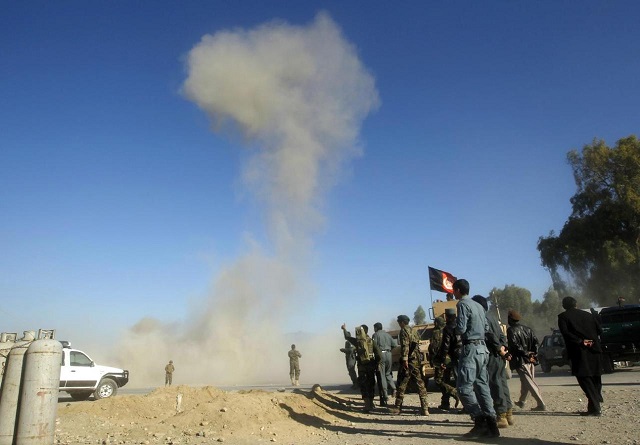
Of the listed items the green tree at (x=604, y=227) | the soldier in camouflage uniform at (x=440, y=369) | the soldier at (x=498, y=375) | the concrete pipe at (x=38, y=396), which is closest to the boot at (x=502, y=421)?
the soldier at (x=498, y=375)

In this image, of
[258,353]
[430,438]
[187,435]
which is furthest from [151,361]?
[430,438]

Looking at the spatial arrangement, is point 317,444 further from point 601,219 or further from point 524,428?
point 601,219

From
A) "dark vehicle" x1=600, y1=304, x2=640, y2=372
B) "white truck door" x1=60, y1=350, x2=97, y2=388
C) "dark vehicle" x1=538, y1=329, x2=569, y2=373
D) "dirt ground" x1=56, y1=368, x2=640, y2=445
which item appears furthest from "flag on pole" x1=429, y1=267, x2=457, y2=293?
"white truck door" x1=60, y1=350, x2=97, y2=388

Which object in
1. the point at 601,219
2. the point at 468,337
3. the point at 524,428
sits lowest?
the point at 524,428

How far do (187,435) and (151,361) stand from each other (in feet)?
108

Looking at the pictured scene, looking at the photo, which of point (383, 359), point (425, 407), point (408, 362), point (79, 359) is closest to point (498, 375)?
point (425, 407)

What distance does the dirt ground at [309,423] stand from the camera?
18.9 ft

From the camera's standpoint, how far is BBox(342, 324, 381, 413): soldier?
8.68 metres

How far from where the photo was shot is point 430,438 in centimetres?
577

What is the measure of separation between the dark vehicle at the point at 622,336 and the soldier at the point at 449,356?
7.24 m

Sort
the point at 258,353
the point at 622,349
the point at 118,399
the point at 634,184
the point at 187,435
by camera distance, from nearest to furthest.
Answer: the point at 187,435 → the point at 118,399 → the point at 622,349 → the point at 634,184 → the point at 258,353

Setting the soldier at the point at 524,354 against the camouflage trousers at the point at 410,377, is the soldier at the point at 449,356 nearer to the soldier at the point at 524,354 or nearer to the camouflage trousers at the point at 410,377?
the camouflage trousers at the point at 410,377

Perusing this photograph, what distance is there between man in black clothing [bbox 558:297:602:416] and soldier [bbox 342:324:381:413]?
3371mm

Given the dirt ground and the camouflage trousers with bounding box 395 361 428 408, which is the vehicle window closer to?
the dirt ground
